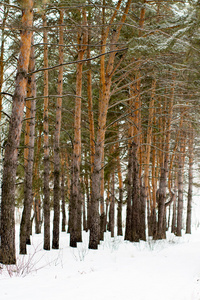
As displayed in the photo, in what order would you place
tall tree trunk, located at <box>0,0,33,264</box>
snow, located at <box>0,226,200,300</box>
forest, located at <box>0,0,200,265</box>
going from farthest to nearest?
forest, located at <box>0,0,200,265</box> < tall tree trunk, located at <box>0,0,33,264</box> < snow, located at <box>0,226,200,300</box>

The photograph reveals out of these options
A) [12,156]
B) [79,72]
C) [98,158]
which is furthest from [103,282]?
[79,72]

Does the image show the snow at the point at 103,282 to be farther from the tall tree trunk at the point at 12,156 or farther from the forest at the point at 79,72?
the forest at the point at 79,72

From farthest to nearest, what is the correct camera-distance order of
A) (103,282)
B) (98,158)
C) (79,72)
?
(79,72) → (98,158) → (103,282)

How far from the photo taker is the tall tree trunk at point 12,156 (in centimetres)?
577

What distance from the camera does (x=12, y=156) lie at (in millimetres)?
5922

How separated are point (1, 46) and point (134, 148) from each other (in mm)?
6367

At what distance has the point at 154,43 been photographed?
815 centimetres

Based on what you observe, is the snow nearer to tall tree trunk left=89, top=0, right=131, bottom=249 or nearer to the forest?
the forest

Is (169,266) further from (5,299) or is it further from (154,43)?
(154,43)

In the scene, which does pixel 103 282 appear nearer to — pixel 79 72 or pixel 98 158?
pixel 98 158

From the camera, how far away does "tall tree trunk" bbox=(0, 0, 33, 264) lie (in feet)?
18.9

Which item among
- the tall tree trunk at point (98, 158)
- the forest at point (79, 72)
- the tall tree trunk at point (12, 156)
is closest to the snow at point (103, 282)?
the tall tree trunk at point (12, 156)

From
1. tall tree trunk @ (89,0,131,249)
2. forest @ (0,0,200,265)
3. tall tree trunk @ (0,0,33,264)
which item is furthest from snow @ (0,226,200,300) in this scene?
tall tree trunk @ (89,0,131,249)

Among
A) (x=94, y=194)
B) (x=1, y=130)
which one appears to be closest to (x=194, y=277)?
(x=94, y=194)
